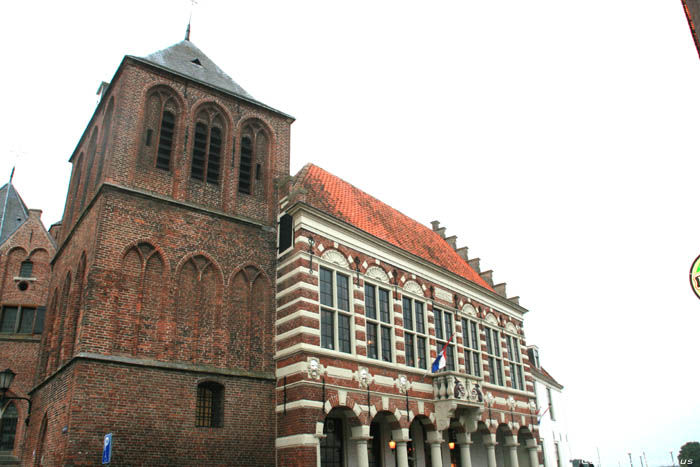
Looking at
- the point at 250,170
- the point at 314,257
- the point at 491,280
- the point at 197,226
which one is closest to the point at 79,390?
the point at 197,226

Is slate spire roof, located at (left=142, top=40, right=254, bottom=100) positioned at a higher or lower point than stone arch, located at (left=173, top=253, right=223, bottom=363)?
higher

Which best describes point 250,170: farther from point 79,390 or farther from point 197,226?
point 79,390

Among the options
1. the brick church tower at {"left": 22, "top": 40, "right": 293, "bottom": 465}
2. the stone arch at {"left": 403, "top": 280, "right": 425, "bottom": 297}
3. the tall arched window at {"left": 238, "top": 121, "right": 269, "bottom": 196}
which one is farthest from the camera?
the stone arch at {"left": 403, "top": 280, "right": 425, "bottom": 297}

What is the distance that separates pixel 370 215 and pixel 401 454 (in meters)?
9.81

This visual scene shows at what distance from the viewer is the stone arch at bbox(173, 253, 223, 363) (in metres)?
17.2

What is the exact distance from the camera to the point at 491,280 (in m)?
31.8

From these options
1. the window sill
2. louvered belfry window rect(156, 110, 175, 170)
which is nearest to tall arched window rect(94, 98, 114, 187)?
louvered belfry window rect(156, 110, 175, 170)

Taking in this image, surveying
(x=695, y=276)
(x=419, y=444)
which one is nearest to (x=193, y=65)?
(x=419, y=444)

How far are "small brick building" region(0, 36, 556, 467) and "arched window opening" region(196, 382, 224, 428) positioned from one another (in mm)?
47

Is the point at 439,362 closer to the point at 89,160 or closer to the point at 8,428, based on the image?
the point at 89,160

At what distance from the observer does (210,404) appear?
1714 cm

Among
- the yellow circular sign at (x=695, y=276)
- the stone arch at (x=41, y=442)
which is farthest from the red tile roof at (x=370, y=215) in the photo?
the yellow circular sign at (x=695, y=276)

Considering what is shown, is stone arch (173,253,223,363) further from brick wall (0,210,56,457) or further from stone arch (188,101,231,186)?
brick wall (0,210,56,457)

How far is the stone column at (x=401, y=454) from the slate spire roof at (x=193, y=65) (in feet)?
46.8
